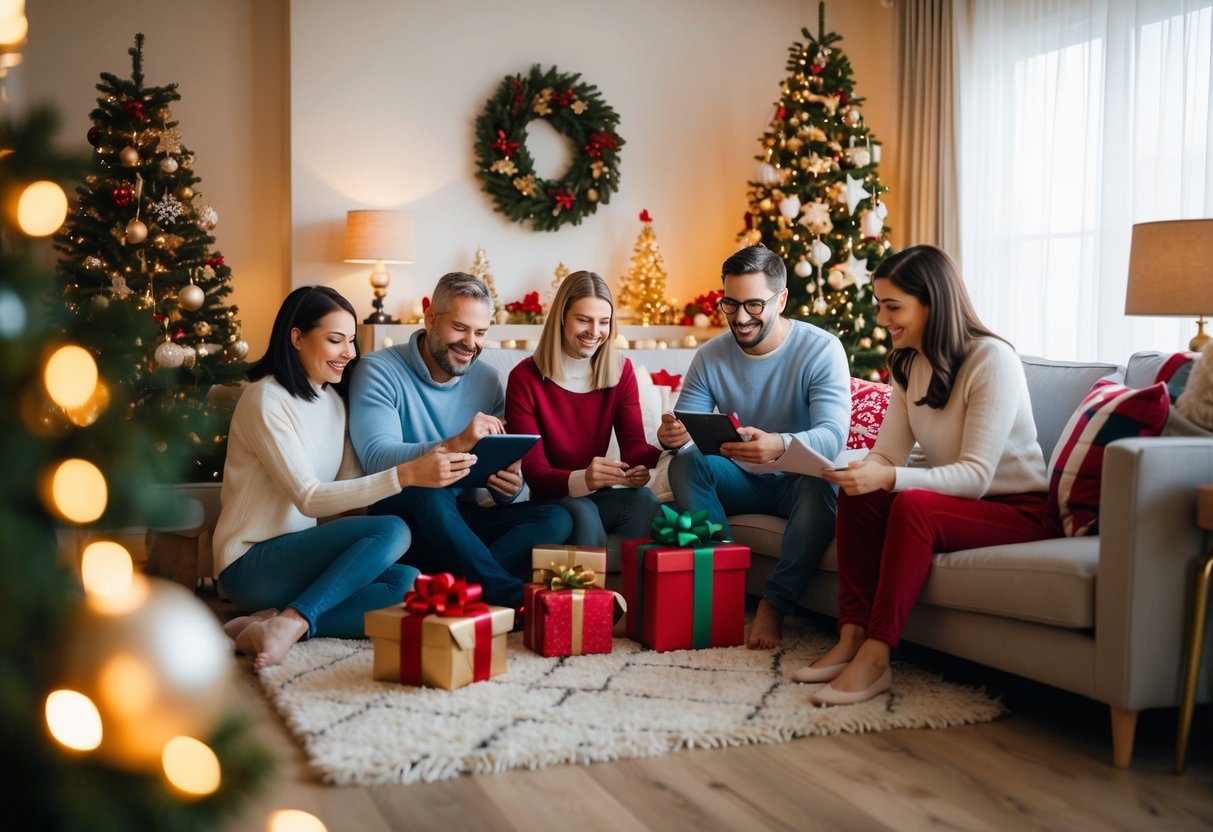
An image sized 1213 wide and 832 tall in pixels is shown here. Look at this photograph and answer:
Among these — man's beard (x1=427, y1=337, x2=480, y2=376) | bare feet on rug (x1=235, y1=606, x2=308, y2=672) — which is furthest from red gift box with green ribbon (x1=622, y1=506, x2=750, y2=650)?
bare feet on rug (x1=235, y1=606, x2=308, y2=672)

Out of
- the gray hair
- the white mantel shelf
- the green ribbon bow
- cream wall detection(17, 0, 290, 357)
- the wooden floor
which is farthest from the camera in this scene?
the white mantel shelf

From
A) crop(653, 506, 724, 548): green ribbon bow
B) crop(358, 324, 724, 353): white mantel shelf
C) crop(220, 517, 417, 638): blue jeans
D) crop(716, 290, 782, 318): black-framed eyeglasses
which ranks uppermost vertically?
crop(716, 290, 782, 318): black-framed eyeglasses

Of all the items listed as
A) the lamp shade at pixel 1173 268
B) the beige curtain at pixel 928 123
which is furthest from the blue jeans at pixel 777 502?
the beige curtain at pixel 928 123

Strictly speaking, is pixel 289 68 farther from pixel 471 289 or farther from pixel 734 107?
pixel 471 289

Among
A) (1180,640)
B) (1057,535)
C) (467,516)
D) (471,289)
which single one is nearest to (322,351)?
(471,289)

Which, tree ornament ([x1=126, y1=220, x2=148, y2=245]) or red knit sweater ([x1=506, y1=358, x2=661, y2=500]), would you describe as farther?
tree ornament ([x1=126, y1=220, x2=148, y2=245])

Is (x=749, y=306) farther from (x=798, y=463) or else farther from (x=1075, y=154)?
(x=1075, y=154)

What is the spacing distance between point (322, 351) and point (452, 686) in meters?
1.02

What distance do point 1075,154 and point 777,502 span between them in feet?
9.42

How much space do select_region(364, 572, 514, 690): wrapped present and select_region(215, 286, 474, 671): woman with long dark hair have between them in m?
0.39

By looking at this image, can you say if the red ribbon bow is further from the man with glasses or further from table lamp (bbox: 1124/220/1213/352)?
table lamp (bbox: 1124/220/1213/352)

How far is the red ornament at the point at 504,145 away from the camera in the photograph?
19.1 ft

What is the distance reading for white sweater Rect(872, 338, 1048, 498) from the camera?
2.56 m

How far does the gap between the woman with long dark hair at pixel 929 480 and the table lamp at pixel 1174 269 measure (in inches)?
47.8
